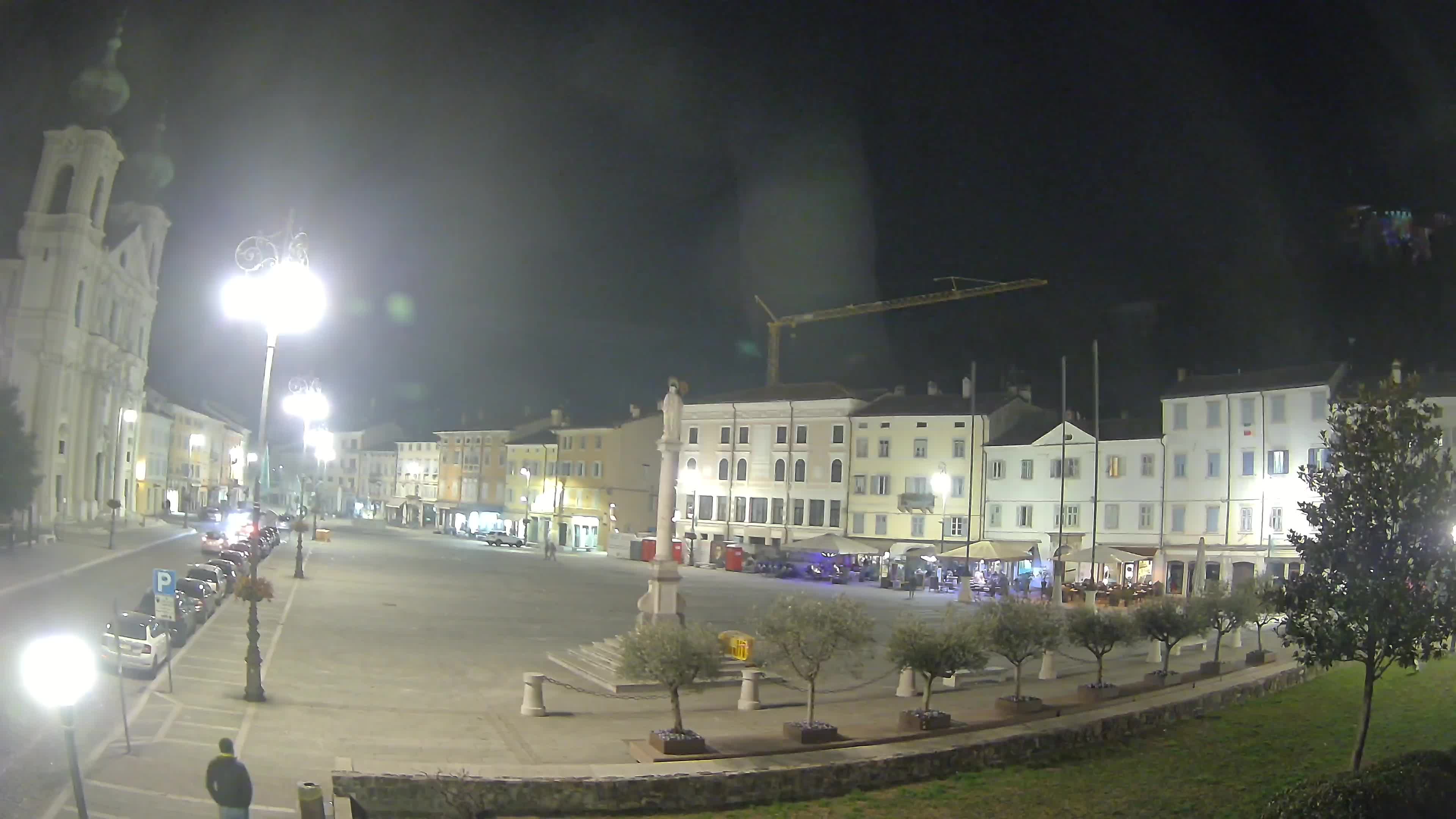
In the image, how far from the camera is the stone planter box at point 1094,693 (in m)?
19.5

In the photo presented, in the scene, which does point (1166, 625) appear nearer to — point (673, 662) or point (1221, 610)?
point (1221, 610)

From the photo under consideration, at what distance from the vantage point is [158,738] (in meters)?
14.8

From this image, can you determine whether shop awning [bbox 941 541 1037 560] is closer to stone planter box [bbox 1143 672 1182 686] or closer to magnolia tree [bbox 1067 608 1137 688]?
stone planter box [bbox 1143 672 1182 686]

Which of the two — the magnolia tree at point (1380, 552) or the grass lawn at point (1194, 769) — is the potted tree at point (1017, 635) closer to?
the grass lawn at point (1194, 769)

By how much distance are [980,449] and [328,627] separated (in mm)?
42862

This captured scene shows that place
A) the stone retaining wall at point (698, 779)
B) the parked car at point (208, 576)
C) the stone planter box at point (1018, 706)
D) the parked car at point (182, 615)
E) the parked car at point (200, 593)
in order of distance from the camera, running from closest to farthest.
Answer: the stone retaining wall at point (698, 779), the stone planter box at point (1018, 706), the parked car at point (182, 615), the parked car at point (200, 593), the parked car at point (208, 576)

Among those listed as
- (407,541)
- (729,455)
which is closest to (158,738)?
(729,455)

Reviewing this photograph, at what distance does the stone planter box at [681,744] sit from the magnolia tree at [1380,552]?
318 inches

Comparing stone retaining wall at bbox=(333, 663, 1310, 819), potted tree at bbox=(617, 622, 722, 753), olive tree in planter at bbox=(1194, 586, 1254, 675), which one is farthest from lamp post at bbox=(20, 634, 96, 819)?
olive tree in planter at bbox=(1194, 586, 1254, 675)

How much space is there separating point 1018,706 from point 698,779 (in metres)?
7.73

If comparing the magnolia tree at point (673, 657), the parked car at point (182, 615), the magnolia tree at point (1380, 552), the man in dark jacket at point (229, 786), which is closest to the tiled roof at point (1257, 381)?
the magnolia tree at point (1380, 552)

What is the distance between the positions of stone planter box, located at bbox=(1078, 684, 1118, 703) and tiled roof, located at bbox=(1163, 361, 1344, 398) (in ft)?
106

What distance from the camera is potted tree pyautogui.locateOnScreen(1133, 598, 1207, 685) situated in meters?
21.4

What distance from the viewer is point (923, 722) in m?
16.3
